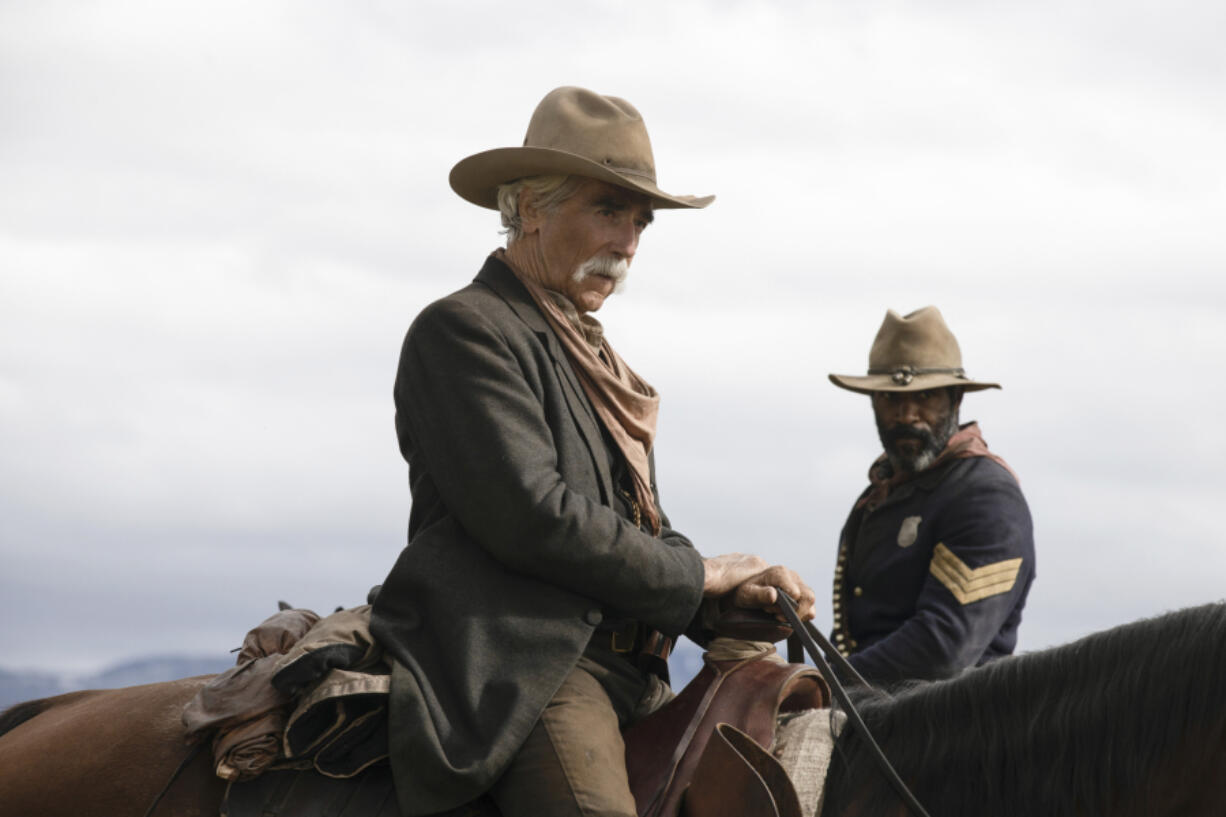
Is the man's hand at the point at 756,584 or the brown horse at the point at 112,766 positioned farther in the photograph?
the man's hand at the point at 756,584

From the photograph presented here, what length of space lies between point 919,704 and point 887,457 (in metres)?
4.58

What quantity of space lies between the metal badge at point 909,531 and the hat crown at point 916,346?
0.99m

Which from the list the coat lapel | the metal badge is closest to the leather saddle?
the coat lapel

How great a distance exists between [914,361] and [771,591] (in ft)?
14.1

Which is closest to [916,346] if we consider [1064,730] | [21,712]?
[1064,730]

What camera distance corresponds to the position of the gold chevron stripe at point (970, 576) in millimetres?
7316

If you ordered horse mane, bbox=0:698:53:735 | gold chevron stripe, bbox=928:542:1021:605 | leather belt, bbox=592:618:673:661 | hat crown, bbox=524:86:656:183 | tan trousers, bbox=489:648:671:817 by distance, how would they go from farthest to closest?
gold chevron stripe, bbox=928:542:1021:605 → horse mane, bbox=0:698:53:735 → hat crown, bbox=524:86:656:183 → leather belt, bbox=592:618:673:661 → tan trousers, bbox=489:648:671:817

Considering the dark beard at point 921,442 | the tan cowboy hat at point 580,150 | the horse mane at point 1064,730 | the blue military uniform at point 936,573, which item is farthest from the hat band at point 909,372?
the horse mane at point 1064,730

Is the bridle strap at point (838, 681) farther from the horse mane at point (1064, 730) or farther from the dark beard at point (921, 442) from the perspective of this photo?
the dark beard at point (921, 442)

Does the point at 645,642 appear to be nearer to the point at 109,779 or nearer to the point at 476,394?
the point at 476,394

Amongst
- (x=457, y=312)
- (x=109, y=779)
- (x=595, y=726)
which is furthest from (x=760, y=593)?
(x=109, y=779)

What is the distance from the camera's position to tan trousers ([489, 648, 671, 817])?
380 centimetres

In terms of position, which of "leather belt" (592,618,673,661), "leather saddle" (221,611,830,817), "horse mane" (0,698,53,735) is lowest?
"leather saddle" (221,611,830,817)

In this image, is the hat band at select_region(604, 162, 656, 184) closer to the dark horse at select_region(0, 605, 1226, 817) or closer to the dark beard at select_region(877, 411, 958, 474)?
the dark horse at select_region(0, 605, 1226, 817)
